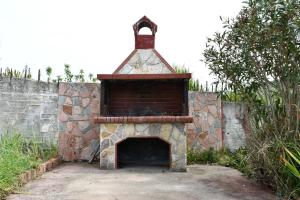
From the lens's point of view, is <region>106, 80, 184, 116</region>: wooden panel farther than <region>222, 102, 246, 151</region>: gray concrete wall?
No

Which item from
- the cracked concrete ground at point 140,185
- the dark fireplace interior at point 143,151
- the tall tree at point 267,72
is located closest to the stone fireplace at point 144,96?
the dark fireplace interior at point 143,151

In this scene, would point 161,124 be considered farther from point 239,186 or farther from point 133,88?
point 239,186

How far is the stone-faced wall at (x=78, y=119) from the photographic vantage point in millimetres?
8570

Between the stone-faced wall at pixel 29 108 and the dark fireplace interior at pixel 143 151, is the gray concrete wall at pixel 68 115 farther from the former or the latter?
the dark fireplace interior at pixel 143 151

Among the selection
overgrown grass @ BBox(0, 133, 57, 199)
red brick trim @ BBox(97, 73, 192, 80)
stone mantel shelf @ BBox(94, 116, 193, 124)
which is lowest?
overgrown grass @ BBox(0, 133, 57, 199)

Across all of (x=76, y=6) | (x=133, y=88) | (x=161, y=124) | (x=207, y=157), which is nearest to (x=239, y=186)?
(x=161, y=124)

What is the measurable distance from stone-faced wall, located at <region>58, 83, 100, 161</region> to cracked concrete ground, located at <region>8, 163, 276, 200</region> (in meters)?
1.10

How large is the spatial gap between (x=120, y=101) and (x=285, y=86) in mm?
4349

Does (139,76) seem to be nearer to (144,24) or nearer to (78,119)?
(144,24)

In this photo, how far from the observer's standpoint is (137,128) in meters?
7.39

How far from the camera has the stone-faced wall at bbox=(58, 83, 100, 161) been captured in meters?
8.57

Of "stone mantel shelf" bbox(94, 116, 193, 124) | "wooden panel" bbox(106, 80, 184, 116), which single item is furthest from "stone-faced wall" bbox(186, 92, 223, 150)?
"stone mantel shelf" bbox(94, 116, 193, 124)

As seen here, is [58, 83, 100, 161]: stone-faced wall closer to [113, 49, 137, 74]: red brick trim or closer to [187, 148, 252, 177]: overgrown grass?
[113, 49, 137, 74]: red brick trim

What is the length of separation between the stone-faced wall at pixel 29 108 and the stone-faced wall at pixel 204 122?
3.51 metres
